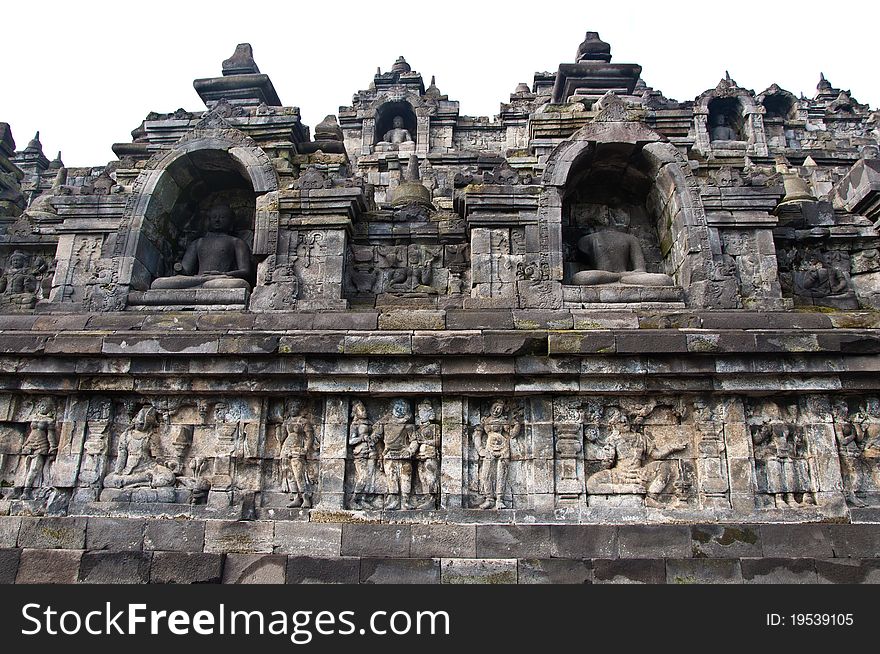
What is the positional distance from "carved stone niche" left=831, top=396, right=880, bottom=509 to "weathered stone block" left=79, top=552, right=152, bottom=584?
7631mm

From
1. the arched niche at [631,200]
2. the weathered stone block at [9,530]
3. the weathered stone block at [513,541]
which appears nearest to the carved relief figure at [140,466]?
the weathered stone block at [9,530]

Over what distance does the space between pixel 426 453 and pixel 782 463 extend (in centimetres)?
397

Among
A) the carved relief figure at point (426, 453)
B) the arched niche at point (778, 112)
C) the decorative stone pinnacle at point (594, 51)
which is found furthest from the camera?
the arched niche at point (778, 112)

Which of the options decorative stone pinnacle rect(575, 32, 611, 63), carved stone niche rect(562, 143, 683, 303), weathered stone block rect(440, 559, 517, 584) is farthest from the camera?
decorative stone pinnacle rect(575, 32, 611, 63)

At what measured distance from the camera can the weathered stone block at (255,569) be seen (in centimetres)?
754

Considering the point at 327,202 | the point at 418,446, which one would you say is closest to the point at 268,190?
the point at 327,202

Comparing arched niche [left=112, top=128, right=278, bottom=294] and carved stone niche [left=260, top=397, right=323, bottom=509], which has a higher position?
arched niche [left=112, top=128, right=278, bottom=294]

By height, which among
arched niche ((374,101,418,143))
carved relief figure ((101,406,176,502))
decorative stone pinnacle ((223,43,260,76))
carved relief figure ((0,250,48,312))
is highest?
arched niche ((374,101,418,143))

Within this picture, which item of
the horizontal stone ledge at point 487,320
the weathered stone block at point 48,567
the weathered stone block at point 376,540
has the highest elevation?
the horizontal stone ledge at point 487,320

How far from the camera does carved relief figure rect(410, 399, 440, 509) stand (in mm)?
8070

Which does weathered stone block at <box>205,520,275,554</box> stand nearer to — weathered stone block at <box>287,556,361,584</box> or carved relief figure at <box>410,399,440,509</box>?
weathered stone block at <box>287,556,361,584</box>

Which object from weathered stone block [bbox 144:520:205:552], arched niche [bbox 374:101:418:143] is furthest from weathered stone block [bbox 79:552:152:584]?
arched niche [bbox 374:101:418:143]

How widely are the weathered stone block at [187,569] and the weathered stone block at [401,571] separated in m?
1.56

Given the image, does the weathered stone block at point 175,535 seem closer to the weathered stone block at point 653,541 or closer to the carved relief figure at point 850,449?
the weathered stone block at point 653,541
